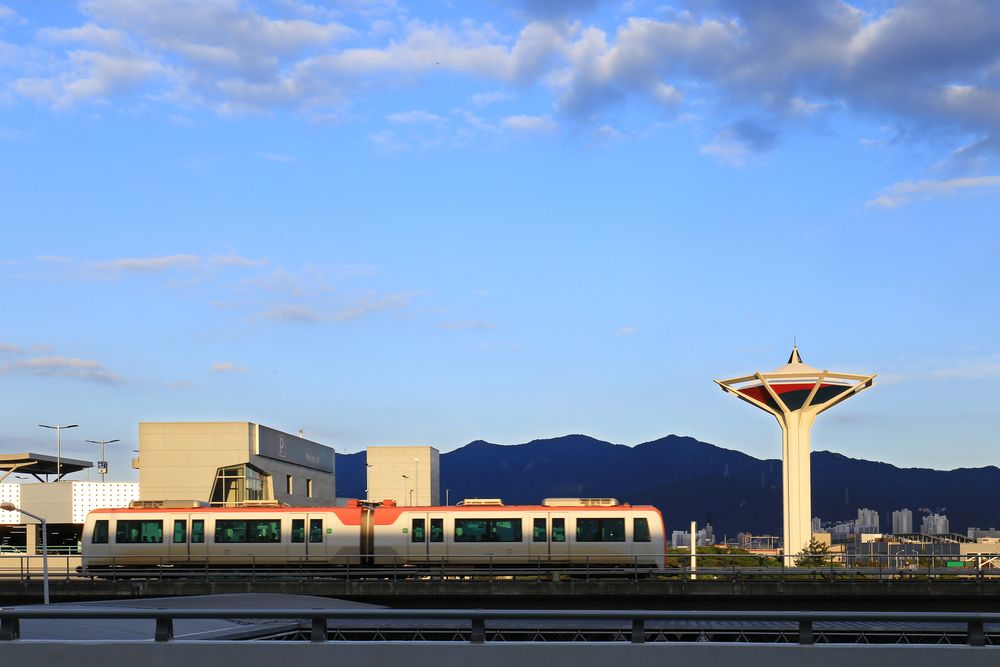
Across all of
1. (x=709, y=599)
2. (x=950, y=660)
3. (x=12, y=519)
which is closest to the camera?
(x=950, y=660)

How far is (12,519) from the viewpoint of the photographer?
110812 mm

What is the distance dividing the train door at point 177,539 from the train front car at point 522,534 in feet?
28.1

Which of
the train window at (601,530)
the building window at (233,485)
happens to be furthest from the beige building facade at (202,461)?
the train window at (601,530)

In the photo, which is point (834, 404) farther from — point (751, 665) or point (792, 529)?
point (751, 665)

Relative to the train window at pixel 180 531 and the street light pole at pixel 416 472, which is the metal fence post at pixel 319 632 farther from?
the street light pole at pixel 416 472

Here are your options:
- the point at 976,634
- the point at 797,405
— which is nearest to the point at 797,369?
the point at 797,405

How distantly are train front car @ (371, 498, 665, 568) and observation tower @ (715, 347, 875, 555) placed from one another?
1756 inches

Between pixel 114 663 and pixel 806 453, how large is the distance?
87.7 metres

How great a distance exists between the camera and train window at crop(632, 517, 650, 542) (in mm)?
48219

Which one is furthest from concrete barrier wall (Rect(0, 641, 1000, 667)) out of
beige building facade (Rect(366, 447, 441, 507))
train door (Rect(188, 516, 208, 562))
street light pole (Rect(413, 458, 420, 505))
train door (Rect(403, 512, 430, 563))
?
street light pole (Rect(413, 458, 420, 505))

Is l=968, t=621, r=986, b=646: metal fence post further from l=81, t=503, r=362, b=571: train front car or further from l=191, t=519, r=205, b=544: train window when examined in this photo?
l=191, t=519, r=205, b=544: train window

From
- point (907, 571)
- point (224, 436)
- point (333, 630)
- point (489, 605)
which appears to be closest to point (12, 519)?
point (224, 436)

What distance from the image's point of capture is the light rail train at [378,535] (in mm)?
48469

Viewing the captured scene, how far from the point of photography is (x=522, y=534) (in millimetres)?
48844
